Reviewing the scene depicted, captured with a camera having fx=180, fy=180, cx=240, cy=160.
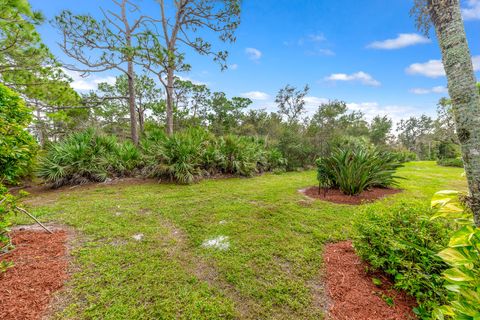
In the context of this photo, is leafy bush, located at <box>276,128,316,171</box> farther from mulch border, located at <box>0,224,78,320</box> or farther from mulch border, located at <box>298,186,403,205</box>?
mulch border, located at <box>0,224,78,320</box>

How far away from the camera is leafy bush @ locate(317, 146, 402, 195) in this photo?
15.3ft

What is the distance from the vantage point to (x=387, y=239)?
5.59ft

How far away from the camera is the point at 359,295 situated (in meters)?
1.69

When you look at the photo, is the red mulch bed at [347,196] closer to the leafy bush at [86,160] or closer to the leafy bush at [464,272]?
the leafy bush at [464,272]

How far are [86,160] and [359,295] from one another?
836cm

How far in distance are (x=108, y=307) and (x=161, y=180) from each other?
5686mm

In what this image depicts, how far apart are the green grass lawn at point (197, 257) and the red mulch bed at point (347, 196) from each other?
0.39 m

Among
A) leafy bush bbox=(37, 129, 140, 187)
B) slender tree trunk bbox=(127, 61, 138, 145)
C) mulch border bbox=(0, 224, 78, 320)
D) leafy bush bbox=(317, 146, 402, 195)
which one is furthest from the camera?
slender tree trunk bbox=(127, 61, 138, 145)

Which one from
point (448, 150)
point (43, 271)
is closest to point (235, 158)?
point (43, 271)

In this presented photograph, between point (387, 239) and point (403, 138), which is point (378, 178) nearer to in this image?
point (387, 239)

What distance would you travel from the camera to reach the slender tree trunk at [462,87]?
1.18m

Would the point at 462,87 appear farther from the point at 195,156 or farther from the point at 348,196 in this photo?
the point at 195,156

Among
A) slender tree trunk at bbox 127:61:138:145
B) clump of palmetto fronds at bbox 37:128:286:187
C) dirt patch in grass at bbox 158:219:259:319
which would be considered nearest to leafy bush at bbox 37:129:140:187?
clump of palmetto fronds at bbox 37:128:286:187

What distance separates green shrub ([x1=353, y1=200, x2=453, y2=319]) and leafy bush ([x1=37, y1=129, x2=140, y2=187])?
783cm
